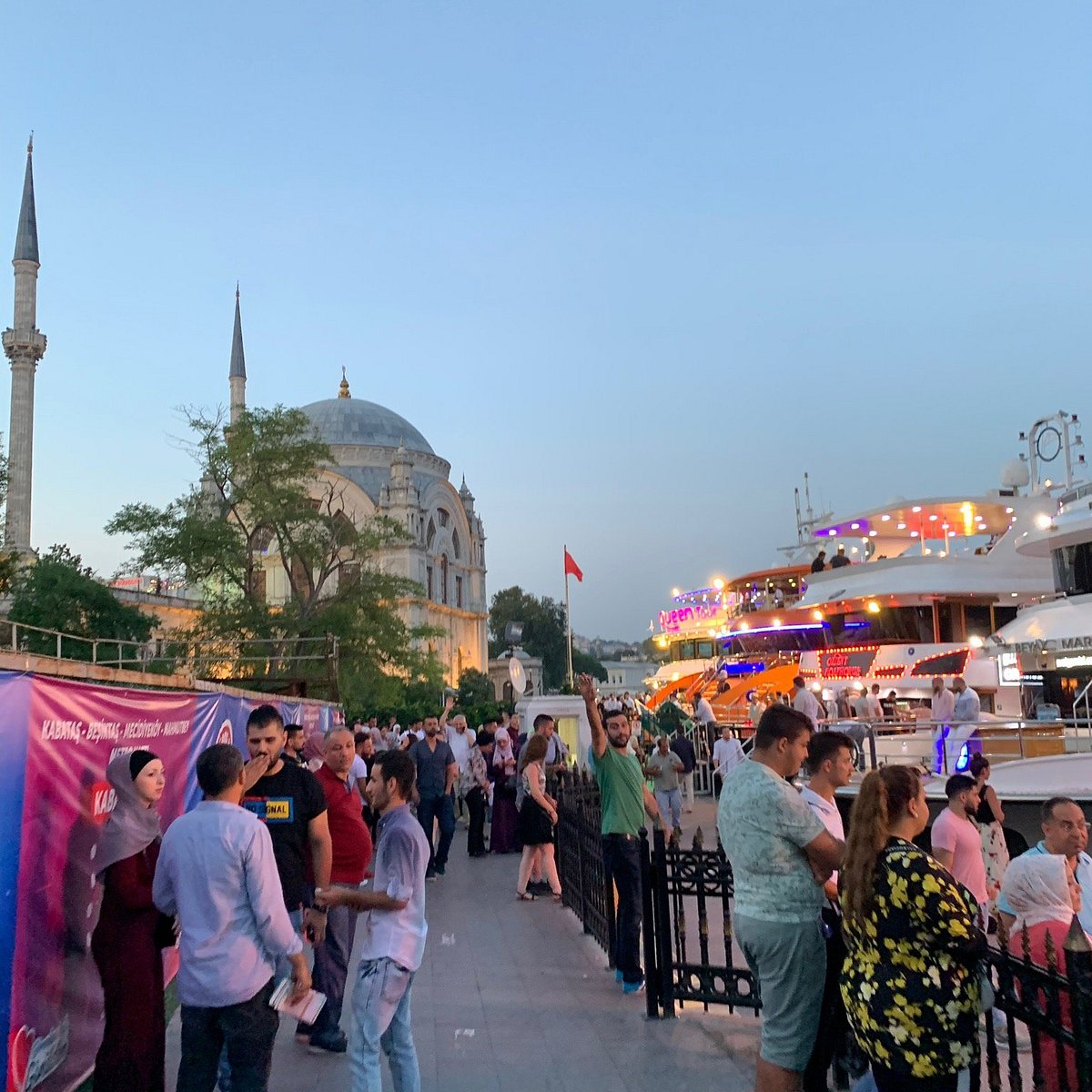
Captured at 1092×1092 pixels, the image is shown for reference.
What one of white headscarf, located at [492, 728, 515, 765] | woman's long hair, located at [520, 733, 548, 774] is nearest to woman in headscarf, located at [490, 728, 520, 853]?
white headscarf, located at [492, 728, 515, 765]

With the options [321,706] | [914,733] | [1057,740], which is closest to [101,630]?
[321,706]

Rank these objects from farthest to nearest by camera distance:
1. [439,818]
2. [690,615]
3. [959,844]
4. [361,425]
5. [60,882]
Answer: [361,425]
[690,615]
[439,818]
[959,844]
[60,882]

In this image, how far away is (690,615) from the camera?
52781mm

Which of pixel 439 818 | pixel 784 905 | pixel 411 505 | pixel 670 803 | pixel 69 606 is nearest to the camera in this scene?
pixel 784 905

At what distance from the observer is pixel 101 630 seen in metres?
36.2

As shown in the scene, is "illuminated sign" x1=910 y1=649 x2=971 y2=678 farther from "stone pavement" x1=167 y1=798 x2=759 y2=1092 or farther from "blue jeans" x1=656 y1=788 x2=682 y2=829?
"stone pavement" x1=167 y1=798 x2=759 y2=1092

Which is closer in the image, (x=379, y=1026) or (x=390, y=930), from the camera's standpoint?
(x=379, y=1026)

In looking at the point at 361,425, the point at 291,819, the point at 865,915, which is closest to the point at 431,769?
the point at 291,819

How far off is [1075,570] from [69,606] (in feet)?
104

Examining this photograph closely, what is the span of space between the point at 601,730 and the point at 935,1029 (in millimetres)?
3554

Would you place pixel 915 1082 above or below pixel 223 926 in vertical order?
below

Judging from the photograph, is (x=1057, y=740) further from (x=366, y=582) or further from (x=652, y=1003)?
(x=366, y=582)

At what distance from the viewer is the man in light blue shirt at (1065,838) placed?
15.6 feet

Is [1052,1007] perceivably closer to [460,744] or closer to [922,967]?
[922,967]
